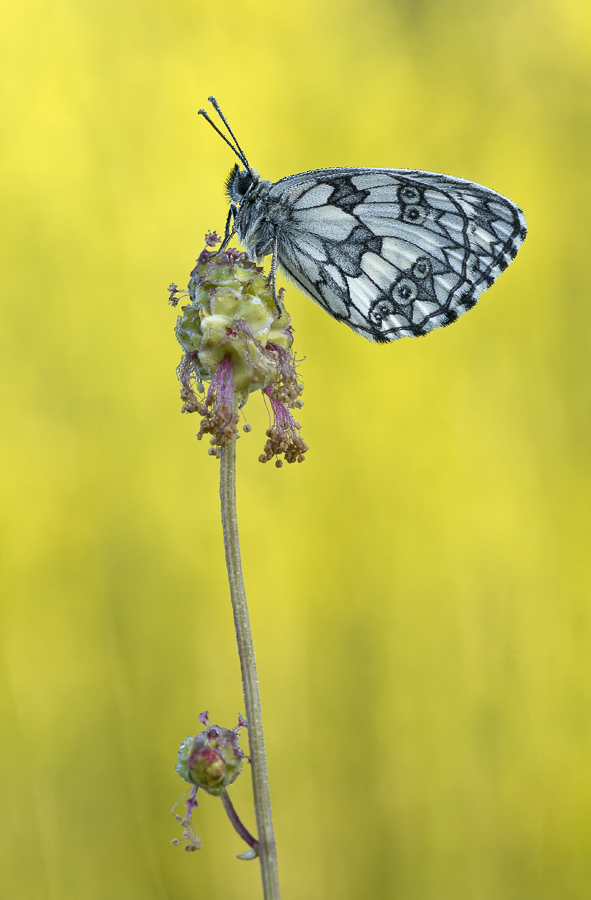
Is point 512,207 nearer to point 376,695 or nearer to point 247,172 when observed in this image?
point 247,172

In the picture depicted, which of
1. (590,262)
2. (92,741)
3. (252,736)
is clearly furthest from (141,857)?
(590,262)

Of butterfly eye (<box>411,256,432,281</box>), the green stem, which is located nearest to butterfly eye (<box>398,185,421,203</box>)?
butterfly eye (<box>411,256,432,281</box>)

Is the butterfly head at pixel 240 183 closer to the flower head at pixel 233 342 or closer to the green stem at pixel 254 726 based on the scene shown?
the flower head at pixel 233 342

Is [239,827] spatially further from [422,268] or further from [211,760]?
[422,268]

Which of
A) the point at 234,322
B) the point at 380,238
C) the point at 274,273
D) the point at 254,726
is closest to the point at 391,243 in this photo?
the point at 380,238

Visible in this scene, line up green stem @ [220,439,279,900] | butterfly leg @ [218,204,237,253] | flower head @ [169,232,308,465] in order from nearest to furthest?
green stem @ [220,439,279,900] < flower head @ [169,232,308,465] < butterfly leg @ [218,204,237,253]

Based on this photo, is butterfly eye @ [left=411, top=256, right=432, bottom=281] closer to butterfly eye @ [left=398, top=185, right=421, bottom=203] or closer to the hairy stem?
butterfly eye @ [left=398, top=185, right=421, bottom=203]
